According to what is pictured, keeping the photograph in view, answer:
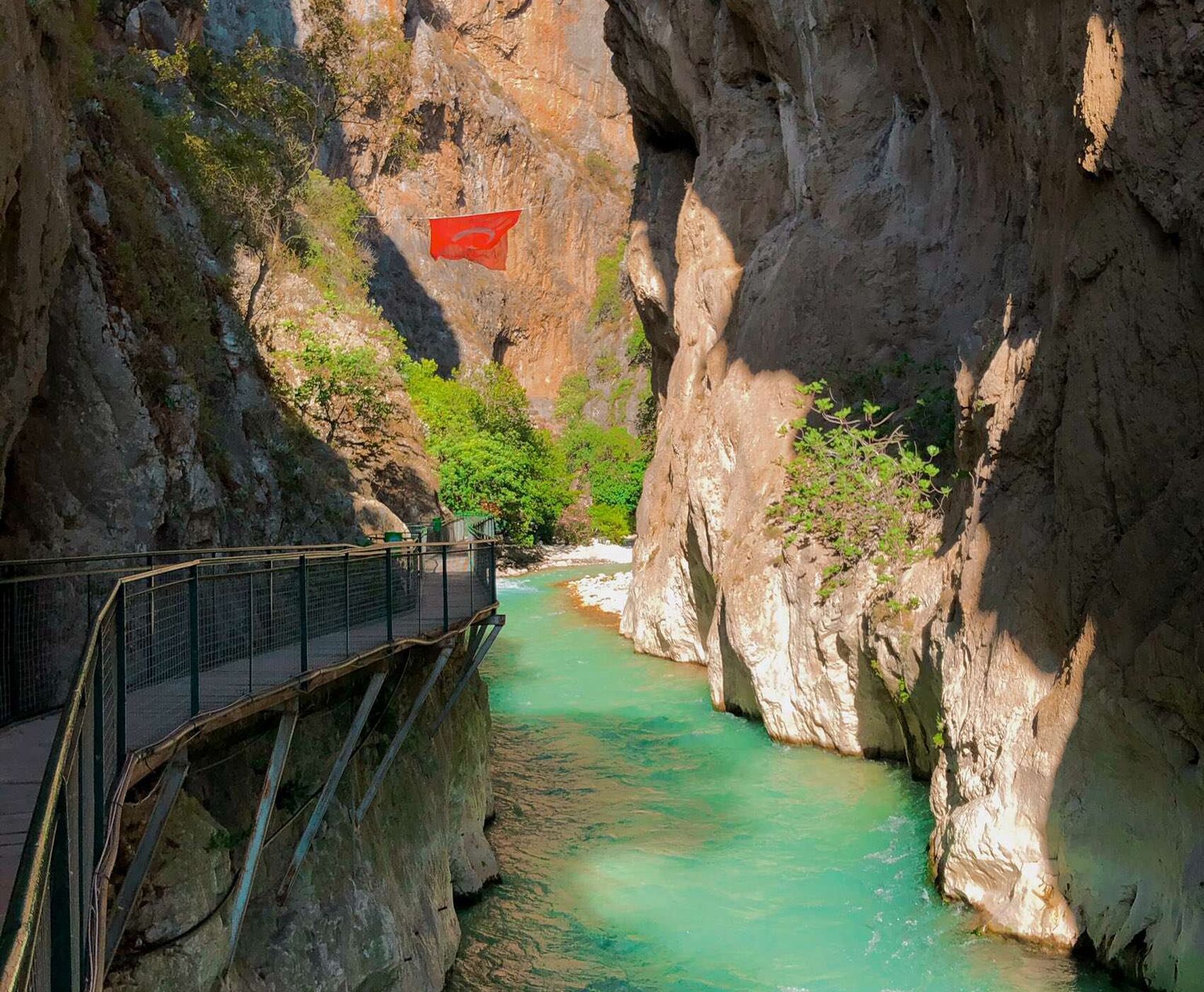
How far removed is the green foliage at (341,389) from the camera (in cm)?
3400

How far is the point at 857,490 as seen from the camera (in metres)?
17.9

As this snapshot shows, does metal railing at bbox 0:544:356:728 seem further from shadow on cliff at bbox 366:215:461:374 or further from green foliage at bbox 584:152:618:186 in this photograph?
green foliage at bbox 584:152:618:186

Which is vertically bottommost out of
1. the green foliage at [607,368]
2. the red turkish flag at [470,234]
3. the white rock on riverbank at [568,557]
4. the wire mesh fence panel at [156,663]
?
the white rock on riverbank at [568,557]

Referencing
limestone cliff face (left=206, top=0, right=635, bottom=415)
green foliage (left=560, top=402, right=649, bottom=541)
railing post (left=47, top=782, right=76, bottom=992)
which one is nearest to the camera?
railing post (left=47, top=782, right=76, bottom=992)

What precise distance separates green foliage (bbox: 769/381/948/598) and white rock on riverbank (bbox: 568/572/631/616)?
46.7 feet

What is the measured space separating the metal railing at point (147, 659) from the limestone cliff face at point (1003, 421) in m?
5.76

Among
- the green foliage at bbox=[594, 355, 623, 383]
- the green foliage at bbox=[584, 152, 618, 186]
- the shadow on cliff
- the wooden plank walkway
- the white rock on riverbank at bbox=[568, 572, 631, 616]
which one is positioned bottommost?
the white rock on riverbank at bbox=[568, 572, 631, 616]

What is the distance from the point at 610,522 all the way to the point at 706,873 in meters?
45.0

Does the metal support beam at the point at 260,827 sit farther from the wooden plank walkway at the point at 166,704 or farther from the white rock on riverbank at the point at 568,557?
the white rock on riverbank at the point at 568,557

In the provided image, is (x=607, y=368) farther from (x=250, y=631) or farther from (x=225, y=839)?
(x=225, y=839)

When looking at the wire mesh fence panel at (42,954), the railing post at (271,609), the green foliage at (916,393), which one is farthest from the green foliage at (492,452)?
the wire mesh fence panel at (42,954)

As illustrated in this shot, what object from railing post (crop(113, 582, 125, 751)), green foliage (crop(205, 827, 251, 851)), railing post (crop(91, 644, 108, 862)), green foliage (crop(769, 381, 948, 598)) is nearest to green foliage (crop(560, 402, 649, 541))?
green foliage (crop(769, 381, 948, 598))

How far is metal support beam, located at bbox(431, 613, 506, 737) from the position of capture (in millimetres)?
12227

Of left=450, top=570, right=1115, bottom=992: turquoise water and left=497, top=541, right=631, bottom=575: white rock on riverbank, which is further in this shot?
left=497, top=541, right=631, bottom=575: white rock on riverbank
